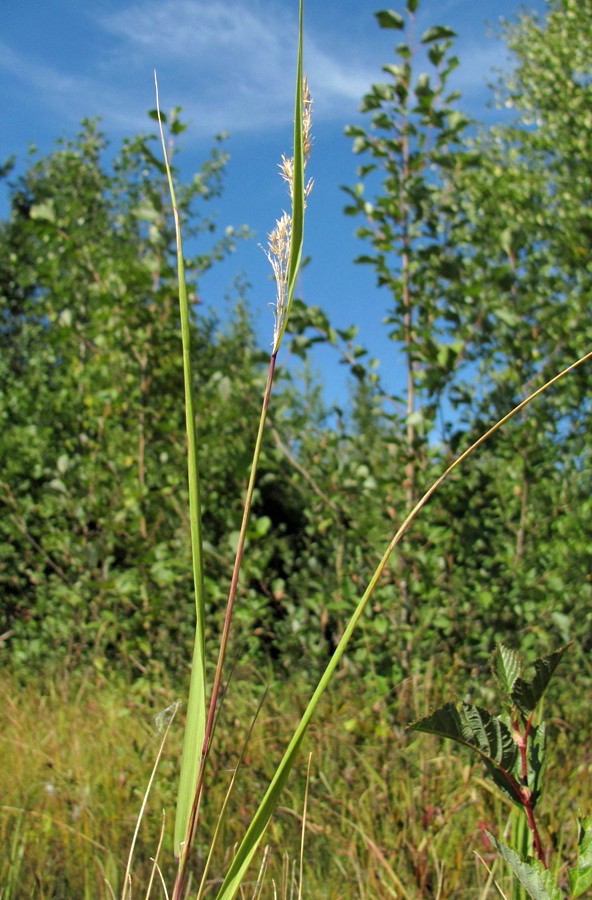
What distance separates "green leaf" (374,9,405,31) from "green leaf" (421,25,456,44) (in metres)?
0.09

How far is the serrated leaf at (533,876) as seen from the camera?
693 mm

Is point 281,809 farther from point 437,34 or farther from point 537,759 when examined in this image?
point 437,34

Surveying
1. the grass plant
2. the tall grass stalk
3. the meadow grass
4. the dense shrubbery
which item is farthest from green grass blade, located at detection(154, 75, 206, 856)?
the dense shrubbery

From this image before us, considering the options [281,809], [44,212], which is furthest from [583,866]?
[44,212]

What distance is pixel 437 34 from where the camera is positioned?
2785mm

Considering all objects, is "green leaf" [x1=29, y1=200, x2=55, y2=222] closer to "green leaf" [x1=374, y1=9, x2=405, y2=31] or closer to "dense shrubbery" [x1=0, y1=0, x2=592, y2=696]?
"dense shrubbery" [x1=0, y1=0, x2=592, y2=696]

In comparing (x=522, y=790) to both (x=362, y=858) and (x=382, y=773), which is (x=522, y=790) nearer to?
(x=362, y=858)

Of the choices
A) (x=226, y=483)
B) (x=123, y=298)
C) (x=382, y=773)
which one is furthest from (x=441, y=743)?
(x=123, y=298)

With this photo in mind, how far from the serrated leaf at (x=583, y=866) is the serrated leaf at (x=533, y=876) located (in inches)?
0.7

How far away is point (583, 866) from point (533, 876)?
0.15ft

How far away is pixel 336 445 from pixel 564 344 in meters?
0.90

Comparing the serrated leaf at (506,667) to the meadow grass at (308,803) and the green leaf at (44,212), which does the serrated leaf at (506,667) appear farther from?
the green leaf at (44,212)

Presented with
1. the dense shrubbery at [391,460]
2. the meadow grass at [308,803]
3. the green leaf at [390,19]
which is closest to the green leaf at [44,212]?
the dense shrubbery at [391,460]

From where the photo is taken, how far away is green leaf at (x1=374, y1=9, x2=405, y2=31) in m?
2.82
